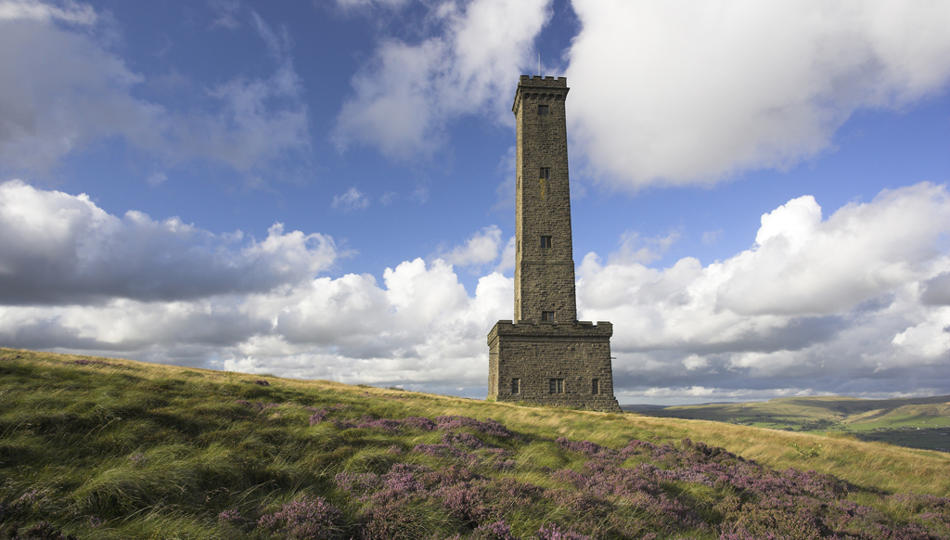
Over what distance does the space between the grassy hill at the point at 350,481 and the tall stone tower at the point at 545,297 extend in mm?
21785

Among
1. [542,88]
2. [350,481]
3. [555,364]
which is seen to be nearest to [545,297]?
[555,364]

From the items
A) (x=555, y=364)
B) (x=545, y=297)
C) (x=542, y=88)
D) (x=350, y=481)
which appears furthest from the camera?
(x=542, y=88)

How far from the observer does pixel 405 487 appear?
8289 millimetres

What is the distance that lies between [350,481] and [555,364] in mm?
31234

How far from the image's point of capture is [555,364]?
Answer: 38.3 meters

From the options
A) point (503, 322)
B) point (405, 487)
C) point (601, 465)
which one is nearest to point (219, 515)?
point (405, 487)

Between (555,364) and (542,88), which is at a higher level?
(542,88)

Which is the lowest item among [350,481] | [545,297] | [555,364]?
[350,481]

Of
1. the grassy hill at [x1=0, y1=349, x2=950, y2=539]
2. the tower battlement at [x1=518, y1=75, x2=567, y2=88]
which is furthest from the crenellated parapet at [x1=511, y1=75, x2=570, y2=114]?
the grassy hill at [x1=0, y1=349, x2=950, y2=539]

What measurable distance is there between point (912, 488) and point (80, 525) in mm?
20984

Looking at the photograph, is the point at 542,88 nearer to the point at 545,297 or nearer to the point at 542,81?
the point at 542,81

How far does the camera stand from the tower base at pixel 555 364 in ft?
123

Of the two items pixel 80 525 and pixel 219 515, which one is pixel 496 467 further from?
pixel 80 525

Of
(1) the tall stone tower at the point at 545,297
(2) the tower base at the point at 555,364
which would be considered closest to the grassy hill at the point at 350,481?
(2) the tower base at the point at 555,364
